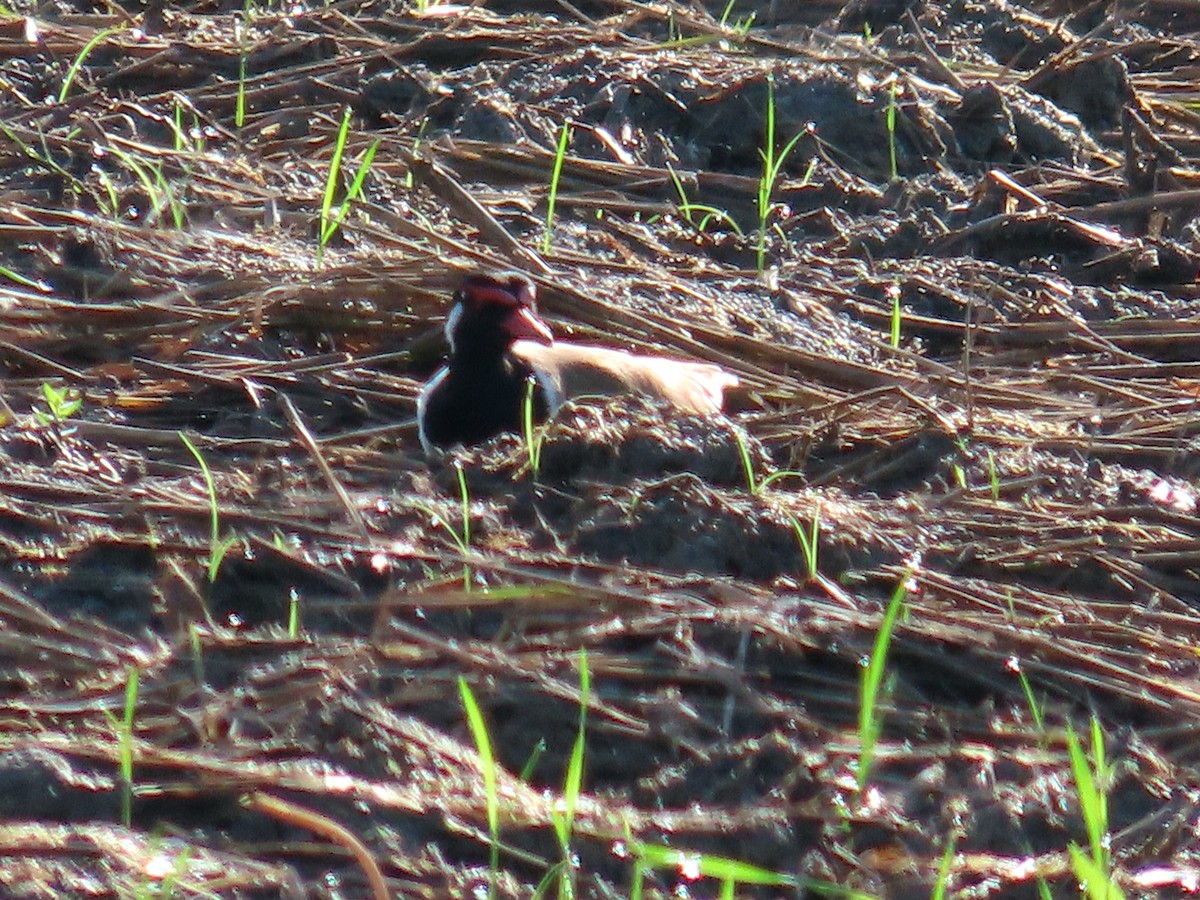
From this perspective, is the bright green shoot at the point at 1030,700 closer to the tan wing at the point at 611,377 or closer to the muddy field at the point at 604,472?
the muddy field at the point at 604,472

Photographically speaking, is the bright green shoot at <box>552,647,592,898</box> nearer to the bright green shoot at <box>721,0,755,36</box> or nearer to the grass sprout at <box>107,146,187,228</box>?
the grass sprout at <box>107,146,187,228</box>

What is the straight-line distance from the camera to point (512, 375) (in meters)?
3.70

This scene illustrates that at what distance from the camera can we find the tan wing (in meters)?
3.74

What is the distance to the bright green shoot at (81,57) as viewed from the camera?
17.0 feet

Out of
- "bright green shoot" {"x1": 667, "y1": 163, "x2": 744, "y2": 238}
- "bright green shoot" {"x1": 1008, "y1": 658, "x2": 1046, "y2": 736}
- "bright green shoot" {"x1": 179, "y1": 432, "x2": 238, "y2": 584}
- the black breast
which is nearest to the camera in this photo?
"bright green shoot" {"x1": 1008, "y1": 658, "x2": 1046, "y2": 736}

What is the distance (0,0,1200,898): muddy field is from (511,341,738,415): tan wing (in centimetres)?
13

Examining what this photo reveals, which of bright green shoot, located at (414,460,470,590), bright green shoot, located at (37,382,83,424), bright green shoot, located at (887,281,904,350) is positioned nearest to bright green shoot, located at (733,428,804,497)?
bright green shoot, located at (414,460,470,590)

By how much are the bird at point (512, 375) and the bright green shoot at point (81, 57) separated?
1905mm

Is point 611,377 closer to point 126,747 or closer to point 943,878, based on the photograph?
point 126,747

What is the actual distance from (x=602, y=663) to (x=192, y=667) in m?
0.62

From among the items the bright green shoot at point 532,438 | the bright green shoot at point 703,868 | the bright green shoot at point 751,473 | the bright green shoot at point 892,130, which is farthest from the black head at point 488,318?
the bright green shoot at point 892,130

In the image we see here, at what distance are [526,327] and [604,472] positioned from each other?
0.46 m

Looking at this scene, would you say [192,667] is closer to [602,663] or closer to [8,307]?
[602,663]

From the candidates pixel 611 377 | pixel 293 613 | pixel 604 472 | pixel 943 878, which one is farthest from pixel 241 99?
pixel 943 878
